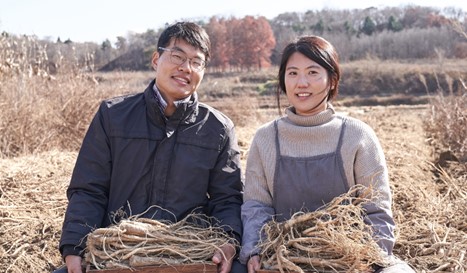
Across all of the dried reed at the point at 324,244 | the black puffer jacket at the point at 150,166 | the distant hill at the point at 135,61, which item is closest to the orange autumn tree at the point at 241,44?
the distant hill at the point at 135,61

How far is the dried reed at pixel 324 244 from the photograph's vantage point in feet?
6.99

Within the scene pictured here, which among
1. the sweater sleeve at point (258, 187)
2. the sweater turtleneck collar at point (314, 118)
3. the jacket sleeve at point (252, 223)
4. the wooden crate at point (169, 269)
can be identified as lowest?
the wooden crate at point (169, 269)

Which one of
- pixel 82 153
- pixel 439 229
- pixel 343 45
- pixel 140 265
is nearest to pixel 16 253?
pixel 82 153

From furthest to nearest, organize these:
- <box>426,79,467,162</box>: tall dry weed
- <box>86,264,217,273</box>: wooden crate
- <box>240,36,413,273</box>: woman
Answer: <box>426,79,467,162</box>: tall dry weed → <box>240,36,413,273</box>: woman → <box>86,264,217,273</box>: wooden crate

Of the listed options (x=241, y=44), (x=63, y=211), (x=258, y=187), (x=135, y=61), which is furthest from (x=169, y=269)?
(x=241, y=44)

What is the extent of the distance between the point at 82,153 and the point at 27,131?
4.09 metres

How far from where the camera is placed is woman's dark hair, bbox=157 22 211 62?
2.71 meters

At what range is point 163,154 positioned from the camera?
106 inches

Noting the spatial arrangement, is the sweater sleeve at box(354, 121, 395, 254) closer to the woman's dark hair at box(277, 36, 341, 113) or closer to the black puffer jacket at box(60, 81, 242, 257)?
the woman's dark hair at box(277, 36, 341, 113)

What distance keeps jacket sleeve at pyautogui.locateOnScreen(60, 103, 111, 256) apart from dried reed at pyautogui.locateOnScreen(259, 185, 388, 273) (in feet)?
2.64

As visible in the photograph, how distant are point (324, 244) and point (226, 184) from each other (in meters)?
0.72

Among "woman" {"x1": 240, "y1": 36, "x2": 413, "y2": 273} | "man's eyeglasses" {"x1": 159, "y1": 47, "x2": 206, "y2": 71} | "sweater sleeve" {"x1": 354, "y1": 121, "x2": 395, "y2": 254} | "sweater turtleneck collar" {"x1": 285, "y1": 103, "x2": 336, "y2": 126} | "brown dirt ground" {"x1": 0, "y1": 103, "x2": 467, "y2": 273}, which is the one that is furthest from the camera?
"brown dirt ground" {"x1": 0, "y1": 103, "x2": 467, "y2": 273}

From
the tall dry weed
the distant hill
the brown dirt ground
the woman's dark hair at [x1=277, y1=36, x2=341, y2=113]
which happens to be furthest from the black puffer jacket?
the distant hill

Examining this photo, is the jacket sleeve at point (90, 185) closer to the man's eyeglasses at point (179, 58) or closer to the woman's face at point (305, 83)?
the man's eyeglasses at point (179, 58)
